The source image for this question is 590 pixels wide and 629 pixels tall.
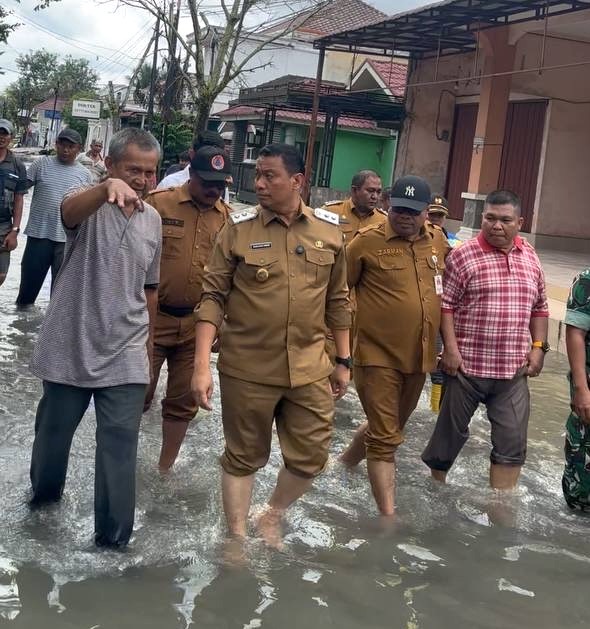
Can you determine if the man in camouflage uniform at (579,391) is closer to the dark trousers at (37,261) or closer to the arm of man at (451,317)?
the arm of man at (451,317)

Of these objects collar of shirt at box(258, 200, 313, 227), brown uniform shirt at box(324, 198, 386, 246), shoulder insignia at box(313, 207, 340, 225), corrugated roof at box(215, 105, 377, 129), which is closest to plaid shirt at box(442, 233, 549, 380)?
shoulder insignia at box(313, 207, 340, 225)

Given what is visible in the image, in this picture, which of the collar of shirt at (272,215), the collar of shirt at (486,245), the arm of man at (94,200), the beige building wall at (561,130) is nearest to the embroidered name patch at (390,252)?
the collar of shirt at (486,245)

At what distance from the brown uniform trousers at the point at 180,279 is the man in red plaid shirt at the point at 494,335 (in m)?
1.46

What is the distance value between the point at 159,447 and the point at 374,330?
6.15ft

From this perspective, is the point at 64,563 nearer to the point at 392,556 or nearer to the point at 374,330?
the point at 392,556

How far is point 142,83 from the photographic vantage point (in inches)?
2491

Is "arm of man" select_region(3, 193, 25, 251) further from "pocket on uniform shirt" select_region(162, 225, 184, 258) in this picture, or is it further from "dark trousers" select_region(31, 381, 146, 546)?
"dark trousers" select_region(31, 381, 146, 546)

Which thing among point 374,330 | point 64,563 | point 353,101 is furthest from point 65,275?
point 353,101

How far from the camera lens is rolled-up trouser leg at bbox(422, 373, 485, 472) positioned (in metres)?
5.19

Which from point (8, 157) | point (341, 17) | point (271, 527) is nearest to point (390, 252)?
point (271, 527)

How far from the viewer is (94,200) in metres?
3.69

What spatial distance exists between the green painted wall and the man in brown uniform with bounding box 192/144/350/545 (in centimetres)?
2502

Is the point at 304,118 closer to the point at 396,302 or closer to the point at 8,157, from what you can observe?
the point at 8,157

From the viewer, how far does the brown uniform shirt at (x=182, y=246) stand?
5.25 meters
